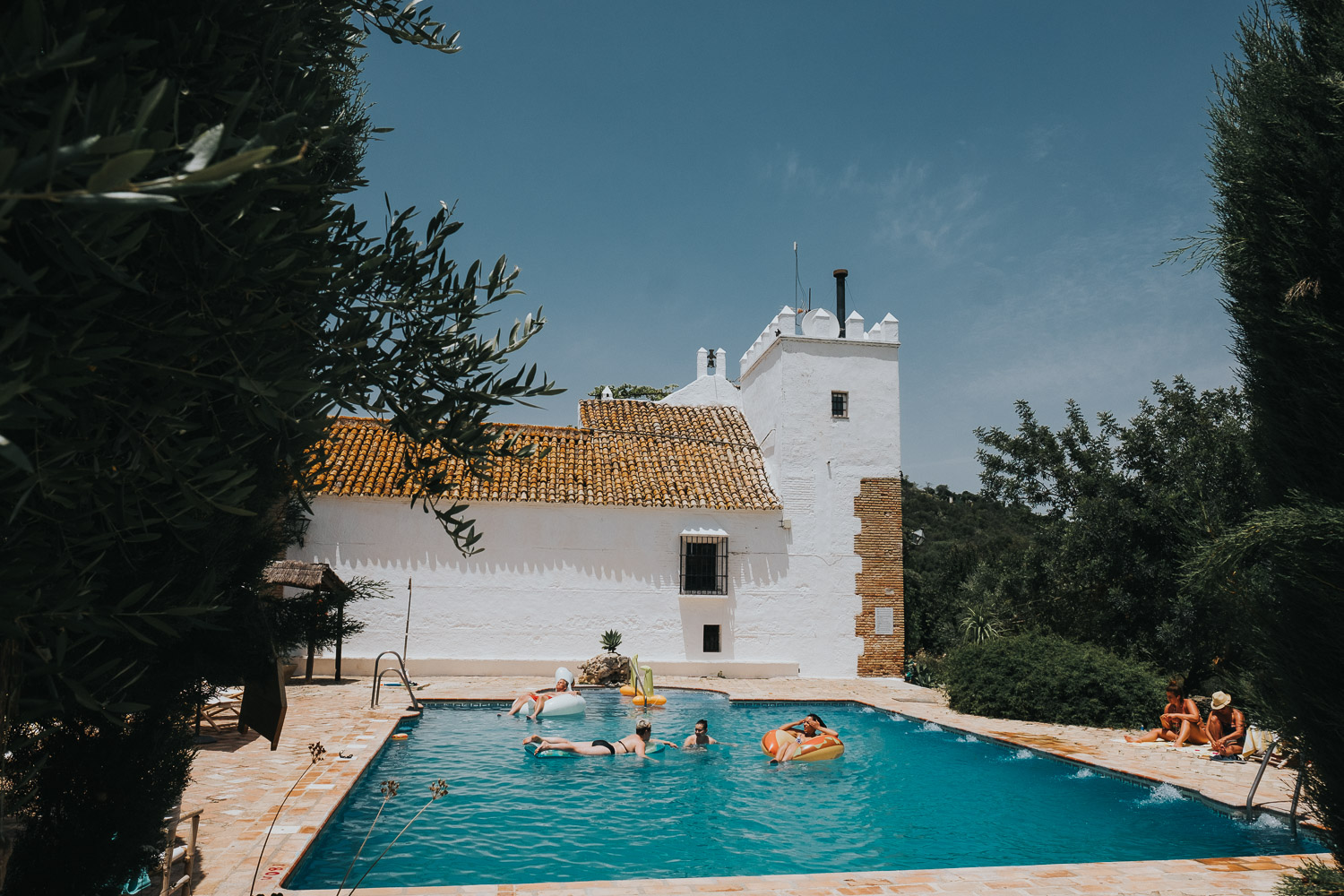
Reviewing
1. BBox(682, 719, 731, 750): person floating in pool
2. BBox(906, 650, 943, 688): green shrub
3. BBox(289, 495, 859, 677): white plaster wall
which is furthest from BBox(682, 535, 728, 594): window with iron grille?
BBox(682, 719, 731, 750): person floating in pool

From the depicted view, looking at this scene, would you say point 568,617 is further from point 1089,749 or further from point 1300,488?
point 1300,488

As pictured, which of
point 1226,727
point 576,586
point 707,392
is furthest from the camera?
point 707,392

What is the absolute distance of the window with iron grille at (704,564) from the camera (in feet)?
63.8

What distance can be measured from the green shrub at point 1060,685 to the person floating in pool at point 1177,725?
0.53 metres

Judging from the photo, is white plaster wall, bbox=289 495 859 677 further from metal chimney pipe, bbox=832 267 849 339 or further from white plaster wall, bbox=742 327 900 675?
metal chimney pipe, bbox=832 267 849 339

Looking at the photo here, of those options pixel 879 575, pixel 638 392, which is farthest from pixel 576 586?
pixel 638 392

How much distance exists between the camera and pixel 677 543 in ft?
63.7

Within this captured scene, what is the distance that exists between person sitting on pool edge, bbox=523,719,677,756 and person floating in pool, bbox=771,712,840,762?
68.6 inches

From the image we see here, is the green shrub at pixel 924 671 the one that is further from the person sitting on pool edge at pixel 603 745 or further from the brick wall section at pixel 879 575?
the person sitting on pool edge at pixel 603 745

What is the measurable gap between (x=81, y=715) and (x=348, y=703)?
1145 cm

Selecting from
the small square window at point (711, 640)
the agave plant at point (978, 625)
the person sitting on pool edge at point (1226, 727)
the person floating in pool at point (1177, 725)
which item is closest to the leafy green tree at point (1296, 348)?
the person sitting on pool edge at point (1226, 727)

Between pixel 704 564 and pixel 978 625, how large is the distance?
6.39 m

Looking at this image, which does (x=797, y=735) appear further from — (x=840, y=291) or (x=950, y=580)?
(x=950, y=580)

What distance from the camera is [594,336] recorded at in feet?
51.6
